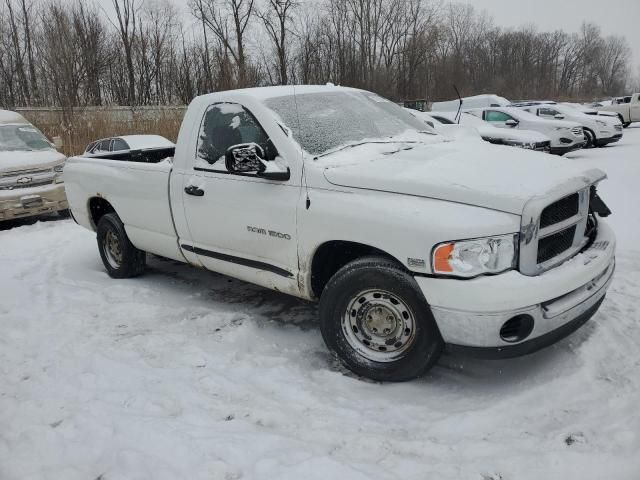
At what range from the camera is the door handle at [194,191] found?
4125 mm

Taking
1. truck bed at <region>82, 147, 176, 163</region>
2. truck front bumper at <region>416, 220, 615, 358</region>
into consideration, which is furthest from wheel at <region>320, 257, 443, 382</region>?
truck bed at <region>82, 147, 176, 163</region>

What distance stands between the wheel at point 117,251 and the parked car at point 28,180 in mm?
3778

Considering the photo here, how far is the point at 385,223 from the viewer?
2.99m

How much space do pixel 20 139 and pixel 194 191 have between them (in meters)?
7.66

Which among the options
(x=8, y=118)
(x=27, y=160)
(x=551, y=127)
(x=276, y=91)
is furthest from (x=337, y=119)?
(x=551, y=127)

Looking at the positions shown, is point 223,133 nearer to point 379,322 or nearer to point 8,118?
A: point 379,322

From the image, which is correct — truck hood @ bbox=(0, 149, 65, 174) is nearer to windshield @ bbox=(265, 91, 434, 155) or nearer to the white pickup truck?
the white pickup truck

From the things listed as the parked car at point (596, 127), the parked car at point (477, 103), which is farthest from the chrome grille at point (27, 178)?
the parked car at point (477, 103)

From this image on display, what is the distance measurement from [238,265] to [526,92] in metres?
70.8

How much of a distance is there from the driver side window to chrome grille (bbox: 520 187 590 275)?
1.94 metres

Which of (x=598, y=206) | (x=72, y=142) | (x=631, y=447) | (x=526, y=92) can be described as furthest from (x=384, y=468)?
(x=526, y=92)

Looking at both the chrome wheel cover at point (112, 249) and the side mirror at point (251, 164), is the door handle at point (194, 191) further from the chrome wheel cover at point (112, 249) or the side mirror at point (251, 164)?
the chrome wheel cover at point (112, 249)

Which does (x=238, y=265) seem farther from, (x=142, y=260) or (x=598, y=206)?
(x=598, y=206)

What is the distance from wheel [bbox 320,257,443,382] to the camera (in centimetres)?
299
